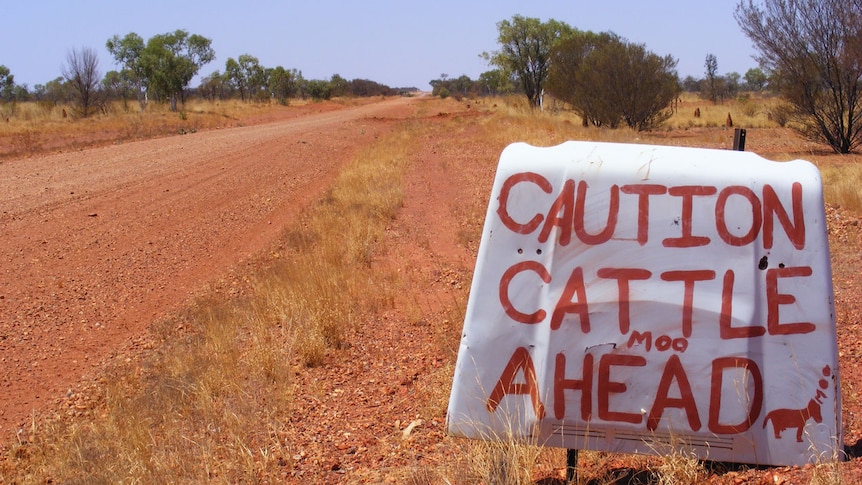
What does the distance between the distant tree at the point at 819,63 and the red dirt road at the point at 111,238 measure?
12.2 meters

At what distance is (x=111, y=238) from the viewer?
35.6ft

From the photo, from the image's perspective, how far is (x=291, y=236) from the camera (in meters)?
10.8

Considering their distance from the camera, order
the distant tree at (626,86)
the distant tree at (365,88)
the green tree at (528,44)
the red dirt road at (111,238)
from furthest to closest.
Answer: the distant tree at (365,88), the green tree at (528,44), the distant tree at (626,86), the red dirt road at (111,238)

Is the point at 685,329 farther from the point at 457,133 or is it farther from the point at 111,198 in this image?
the point at 457,133

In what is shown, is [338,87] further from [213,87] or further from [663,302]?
[663,302]

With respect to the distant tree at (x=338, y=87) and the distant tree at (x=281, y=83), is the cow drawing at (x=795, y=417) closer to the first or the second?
the distant tree at (x=281, y=83)

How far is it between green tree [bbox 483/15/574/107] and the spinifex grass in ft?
146

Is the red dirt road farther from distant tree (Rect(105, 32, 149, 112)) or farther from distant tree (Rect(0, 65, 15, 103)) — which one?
distant tree (Rect(0, 65, 15, 103))

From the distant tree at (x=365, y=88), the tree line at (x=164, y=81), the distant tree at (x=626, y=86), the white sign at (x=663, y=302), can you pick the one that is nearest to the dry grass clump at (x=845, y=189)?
the white sign at (x=663, y=302)

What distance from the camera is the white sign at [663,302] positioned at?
118 inches

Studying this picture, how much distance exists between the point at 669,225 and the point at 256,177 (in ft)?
46.4

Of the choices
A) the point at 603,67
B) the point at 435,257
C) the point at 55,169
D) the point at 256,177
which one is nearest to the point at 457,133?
the point at 603,67

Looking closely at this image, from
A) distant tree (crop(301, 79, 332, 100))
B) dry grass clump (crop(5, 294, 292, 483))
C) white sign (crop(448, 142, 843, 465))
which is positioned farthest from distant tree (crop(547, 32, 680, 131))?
distant tree (crop(301, 79, 332, 100))

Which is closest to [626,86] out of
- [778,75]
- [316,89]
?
[778,75]
